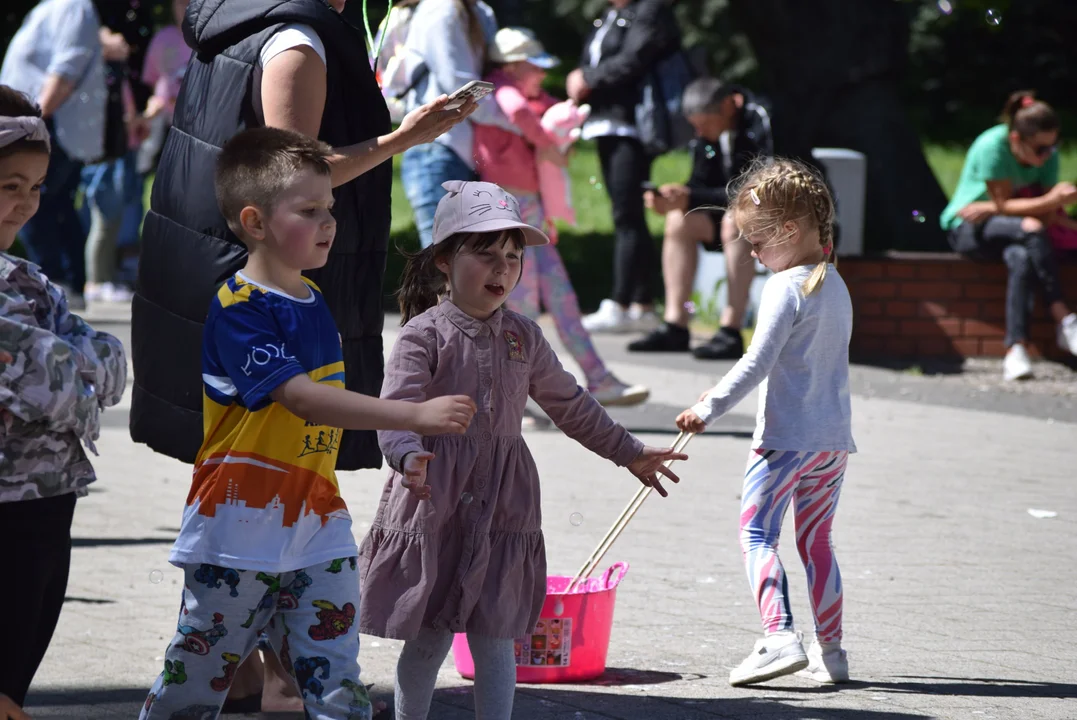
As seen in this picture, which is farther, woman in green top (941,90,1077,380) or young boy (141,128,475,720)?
woman in green top (941,90,1077,380)

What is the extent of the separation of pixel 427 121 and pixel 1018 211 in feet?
25.3

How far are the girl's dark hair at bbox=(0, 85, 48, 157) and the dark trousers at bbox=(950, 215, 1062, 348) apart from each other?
817 centimetres

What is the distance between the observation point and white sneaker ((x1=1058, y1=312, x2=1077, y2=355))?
10.4 m

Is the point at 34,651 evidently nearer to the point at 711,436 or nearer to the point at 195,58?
the point at 195,58

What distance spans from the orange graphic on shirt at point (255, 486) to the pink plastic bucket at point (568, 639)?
1132 mm

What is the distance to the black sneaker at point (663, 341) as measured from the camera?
11.6 m

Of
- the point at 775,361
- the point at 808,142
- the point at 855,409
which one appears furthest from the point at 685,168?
the point at 775,361

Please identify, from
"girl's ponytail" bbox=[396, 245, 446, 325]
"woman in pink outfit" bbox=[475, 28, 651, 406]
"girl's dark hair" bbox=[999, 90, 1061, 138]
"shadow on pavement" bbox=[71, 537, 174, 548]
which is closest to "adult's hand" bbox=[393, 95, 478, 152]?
"girl's ponytail" bbox=[396, 245, 446, 325]

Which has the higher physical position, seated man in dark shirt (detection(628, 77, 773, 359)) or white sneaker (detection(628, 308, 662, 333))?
seated man in dark shirt (detection(628, 77, 773, 359))

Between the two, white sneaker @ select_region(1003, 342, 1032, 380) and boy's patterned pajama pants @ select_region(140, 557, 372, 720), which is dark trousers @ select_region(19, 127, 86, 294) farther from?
boy's patterned pajama pants @ select_region(140, 557, 372, 720)

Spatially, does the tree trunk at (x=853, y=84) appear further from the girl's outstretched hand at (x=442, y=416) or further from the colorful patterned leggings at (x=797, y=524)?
the girl's outstretched hand at (x=442, y=416)

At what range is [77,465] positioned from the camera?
3.50 metres

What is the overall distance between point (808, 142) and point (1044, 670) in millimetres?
9169

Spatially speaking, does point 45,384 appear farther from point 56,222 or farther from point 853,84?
point 853,84
